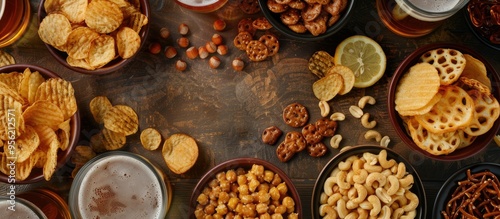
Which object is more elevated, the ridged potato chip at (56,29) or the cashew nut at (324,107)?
the ridged potato chip at (56,29)

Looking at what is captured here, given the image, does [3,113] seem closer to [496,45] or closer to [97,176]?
[97,176]

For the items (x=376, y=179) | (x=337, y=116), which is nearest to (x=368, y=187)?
(x=376, y=179)

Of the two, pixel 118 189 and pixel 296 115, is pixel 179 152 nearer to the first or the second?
pixel 118 189

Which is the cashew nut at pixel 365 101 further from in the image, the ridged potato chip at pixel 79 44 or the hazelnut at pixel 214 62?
the ridged potato chip at pixel 79 44

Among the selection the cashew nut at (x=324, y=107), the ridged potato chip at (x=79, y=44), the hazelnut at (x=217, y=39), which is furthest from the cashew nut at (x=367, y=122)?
the ridged potato chip at (x=79, y=44)

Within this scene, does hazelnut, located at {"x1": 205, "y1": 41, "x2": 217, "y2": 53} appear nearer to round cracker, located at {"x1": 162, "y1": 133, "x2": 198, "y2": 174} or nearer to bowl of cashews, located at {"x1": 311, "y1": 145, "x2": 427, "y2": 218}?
round cracker, located at {"x1": 162, "y1": 133, "x2": 198, "y2": 174}

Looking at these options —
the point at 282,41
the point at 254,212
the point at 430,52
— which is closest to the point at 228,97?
the point at 282,41
